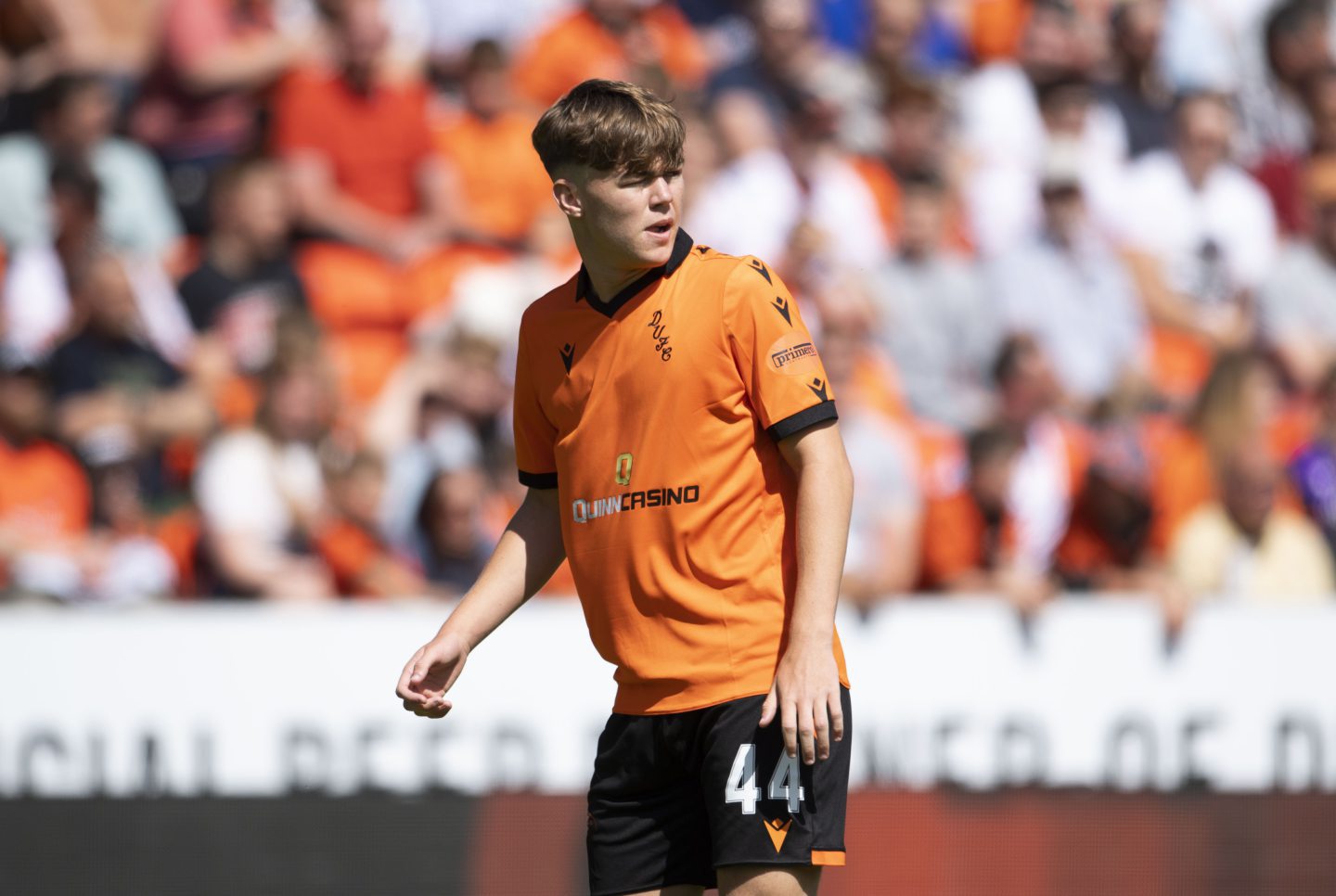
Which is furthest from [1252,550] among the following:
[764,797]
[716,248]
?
[764,797]

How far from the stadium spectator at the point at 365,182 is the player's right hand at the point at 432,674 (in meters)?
5.30

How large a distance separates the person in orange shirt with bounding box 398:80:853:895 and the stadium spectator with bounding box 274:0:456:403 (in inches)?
210

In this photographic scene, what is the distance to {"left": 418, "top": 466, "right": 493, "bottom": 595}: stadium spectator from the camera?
7.41m

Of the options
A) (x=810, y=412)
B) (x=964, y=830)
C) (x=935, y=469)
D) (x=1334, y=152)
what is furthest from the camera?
(x=1334, y=152)

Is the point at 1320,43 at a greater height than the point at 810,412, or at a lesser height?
greater

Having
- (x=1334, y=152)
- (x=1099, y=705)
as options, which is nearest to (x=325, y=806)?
(x=1099, y=705)

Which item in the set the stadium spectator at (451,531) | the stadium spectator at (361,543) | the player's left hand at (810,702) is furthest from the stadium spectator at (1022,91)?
the player's left hand at (810,702)

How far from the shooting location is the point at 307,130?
897cm

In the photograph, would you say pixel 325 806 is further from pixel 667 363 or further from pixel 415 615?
pixel 667 363

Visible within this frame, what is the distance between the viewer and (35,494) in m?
7.52

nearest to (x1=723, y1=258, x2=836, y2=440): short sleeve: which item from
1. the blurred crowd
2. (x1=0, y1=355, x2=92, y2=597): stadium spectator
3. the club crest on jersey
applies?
the club crest on jersey

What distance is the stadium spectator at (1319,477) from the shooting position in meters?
7.88

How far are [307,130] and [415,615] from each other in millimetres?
3469

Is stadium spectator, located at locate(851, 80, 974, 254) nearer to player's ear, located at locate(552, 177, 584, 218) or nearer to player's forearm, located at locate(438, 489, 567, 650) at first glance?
player's forearm, located at locate(438, 489, 567, 650)
